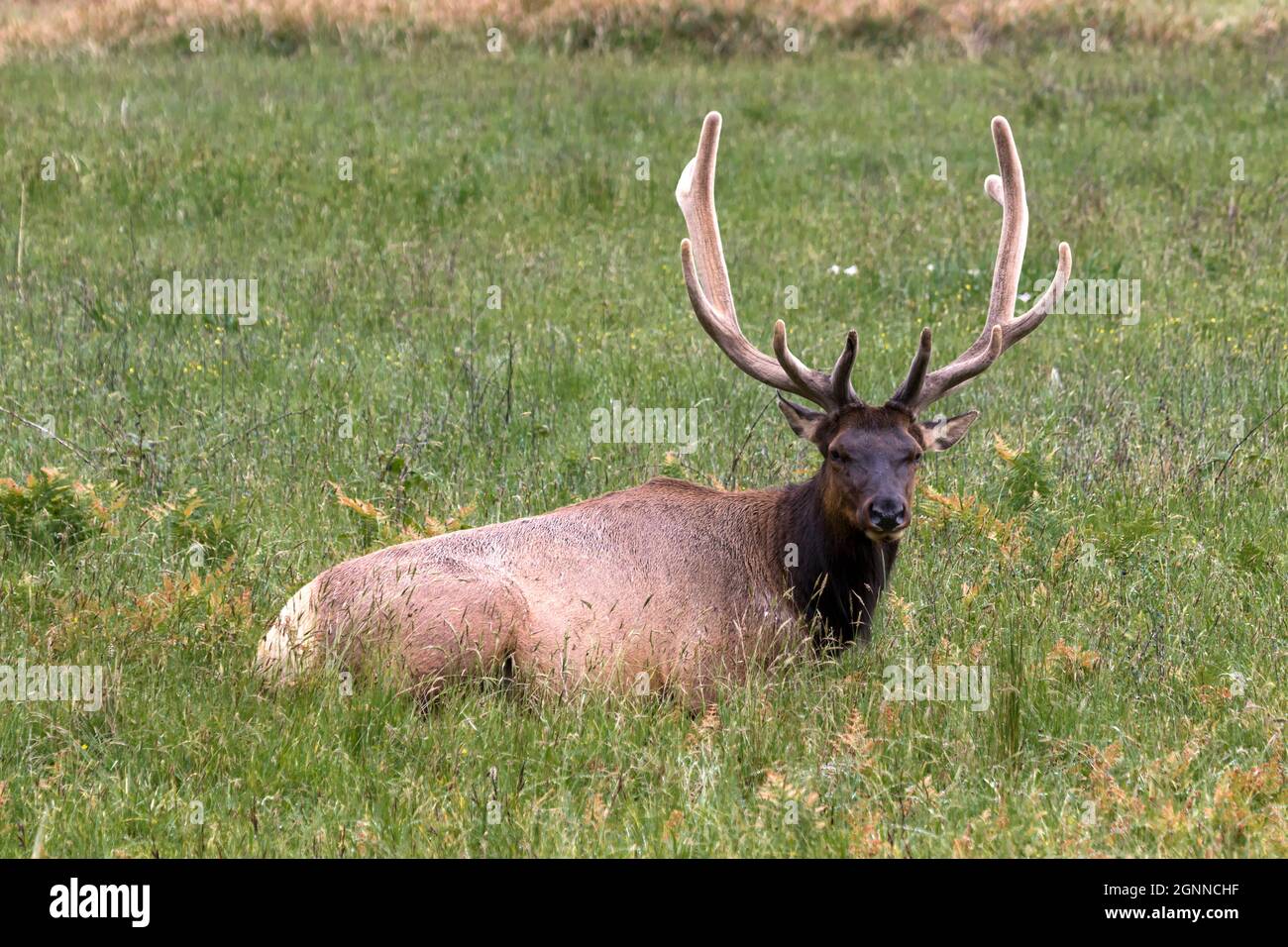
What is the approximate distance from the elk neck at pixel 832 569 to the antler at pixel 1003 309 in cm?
55

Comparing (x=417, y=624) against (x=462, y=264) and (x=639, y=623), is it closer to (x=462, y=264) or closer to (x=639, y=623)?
(x=639, y=623)

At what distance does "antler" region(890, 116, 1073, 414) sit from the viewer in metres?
6.49

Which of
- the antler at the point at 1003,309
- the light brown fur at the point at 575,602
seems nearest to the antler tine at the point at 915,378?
the antler at the point at 1003,309

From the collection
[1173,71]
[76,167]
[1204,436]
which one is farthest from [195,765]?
[1173,71]

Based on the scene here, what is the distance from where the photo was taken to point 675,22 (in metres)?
19.0

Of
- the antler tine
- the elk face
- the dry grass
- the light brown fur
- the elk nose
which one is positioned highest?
the dry grass

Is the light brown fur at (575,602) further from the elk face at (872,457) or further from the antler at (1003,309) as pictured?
the antler at (1003,309)

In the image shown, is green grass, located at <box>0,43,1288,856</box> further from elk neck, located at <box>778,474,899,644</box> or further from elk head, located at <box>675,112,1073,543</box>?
elk head, located at <box>675,112,1073,543</box>

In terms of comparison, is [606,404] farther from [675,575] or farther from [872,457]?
[872,457]

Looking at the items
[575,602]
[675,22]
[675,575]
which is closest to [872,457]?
[675,575]

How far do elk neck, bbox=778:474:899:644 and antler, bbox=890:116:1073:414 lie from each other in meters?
0.55

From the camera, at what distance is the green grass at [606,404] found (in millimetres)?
4980

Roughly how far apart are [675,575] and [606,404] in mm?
3104

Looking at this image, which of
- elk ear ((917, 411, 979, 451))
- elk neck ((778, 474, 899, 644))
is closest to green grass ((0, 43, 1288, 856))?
elk neck ((778, 474, 899, 644))
